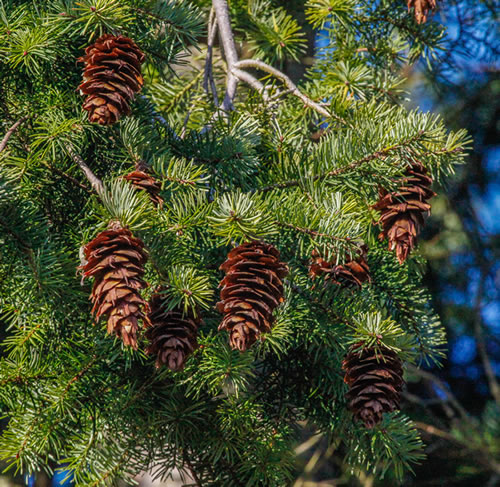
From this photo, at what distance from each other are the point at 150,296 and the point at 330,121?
1.47 ft

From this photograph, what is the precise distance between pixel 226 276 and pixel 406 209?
0.28 m

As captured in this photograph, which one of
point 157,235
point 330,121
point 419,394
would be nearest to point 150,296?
point 157,235

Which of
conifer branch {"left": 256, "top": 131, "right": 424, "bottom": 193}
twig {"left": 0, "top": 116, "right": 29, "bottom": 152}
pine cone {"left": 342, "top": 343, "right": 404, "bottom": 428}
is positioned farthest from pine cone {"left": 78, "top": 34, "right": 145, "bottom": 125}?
pine cone {"left": 342, "top": 343, "right": 404, "bottom": 428}

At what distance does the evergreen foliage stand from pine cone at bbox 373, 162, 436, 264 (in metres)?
0.02

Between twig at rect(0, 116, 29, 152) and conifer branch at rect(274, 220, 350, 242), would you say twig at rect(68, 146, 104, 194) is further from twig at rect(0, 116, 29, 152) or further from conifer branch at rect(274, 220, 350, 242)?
conifer branch at rect(274, 220, 350, 242)

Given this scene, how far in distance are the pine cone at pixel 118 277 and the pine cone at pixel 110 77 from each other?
189mm

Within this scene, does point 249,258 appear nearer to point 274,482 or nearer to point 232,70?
point 274,482

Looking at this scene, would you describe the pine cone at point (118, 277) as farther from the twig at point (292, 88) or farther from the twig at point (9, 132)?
the twig at point (292, 88)

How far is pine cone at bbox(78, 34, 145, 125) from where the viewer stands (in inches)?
30.4

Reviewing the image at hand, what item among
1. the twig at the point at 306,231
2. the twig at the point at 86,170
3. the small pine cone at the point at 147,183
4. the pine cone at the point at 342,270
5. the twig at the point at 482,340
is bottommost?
the twig at the point at 482,340

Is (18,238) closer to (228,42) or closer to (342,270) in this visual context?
(342,270)

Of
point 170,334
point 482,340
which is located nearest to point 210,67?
point 170,334

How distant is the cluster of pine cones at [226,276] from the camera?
25.5 inches

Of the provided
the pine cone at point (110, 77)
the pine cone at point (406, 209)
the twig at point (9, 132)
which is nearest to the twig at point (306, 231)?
the pine cone at point (406, 209)
